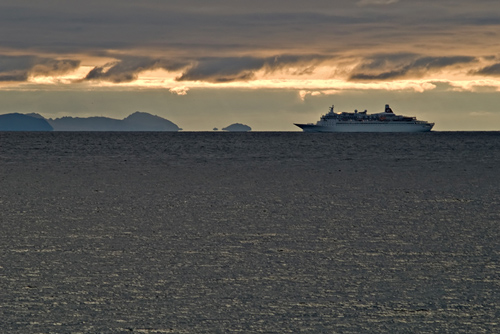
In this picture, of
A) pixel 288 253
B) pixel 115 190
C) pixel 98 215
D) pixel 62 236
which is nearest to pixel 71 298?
pixel 288 253

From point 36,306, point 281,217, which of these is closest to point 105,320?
point 36,306

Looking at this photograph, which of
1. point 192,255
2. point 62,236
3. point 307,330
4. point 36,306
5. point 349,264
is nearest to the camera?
point 307,330

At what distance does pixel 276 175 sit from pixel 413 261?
37894 millimetres

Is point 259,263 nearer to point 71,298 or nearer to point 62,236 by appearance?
point 71,298

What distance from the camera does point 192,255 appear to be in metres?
19.2

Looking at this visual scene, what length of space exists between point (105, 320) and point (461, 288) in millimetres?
7873

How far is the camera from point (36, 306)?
1380cm

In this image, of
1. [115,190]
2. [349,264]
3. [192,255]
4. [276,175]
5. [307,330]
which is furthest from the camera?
[276,175]

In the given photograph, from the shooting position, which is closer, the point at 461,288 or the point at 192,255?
the point at 461,288

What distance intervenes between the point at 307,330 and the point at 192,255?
24.2 feet

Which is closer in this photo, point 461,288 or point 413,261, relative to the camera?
point 461,288

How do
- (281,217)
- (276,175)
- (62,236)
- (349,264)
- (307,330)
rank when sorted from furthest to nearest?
(276,175)
(281,217)
(62,236)
(349,264)
(307,330)

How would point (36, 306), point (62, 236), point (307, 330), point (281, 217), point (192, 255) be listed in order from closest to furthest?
1. point (307, 330)
2. point (36, 306)
3. point (192, 255)
4. point (62, 236)
5. point (281, 217)

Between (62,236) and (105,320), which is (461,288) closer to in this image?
(105,320)
